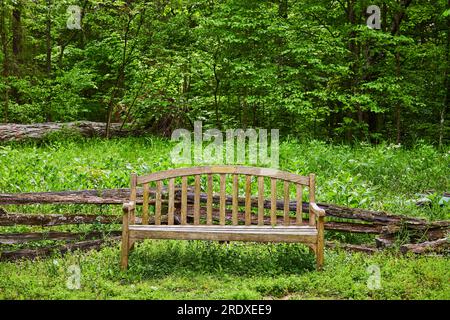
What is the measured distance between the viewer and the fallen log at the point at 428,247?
19.2 feet

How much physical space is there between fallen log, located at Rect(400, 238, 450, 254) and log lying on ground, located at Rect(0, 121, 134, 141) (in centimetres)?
1130

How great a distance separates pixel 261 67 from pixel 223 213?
8414 millimetres

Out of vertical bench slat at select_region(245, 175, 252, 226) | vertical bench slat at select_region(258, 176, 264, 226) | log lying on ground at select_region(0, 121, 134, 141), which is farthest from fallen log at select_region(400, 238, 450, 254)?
log lying on ground at select_region(0, 121, 134, 141)

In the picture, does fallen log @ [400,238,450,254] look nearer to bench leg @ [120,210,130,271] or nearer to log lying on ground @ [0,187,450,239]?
log lying on ground @ [0,187,450,239]

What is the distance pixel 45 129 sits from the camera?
1441 cm

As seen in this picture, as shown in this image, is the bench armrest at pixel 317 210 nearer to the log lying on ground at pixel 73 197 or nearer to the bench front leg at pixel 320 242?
the bench front leg at pixel 320 242

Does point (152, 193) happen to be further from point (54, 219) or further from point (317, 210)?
point (317, 210)

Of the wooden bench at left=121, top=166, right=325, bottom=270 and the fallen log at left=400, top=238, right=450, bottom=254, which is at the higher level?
the wooden bench at left=121, top=166, right=325, bottom=270

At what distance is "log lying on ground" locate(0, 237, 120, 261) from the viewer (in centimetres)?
591

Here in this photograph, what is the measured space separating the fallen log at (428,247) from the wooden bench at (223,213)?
1.14 m

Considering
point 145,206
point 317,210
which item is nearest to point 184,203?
point 145,206

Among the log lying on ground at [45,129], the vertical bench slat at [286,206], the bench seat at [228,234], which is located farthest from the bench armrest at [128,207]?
the log lying on ground at [45,129]

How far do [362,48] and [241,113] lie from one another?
4.30 meters
